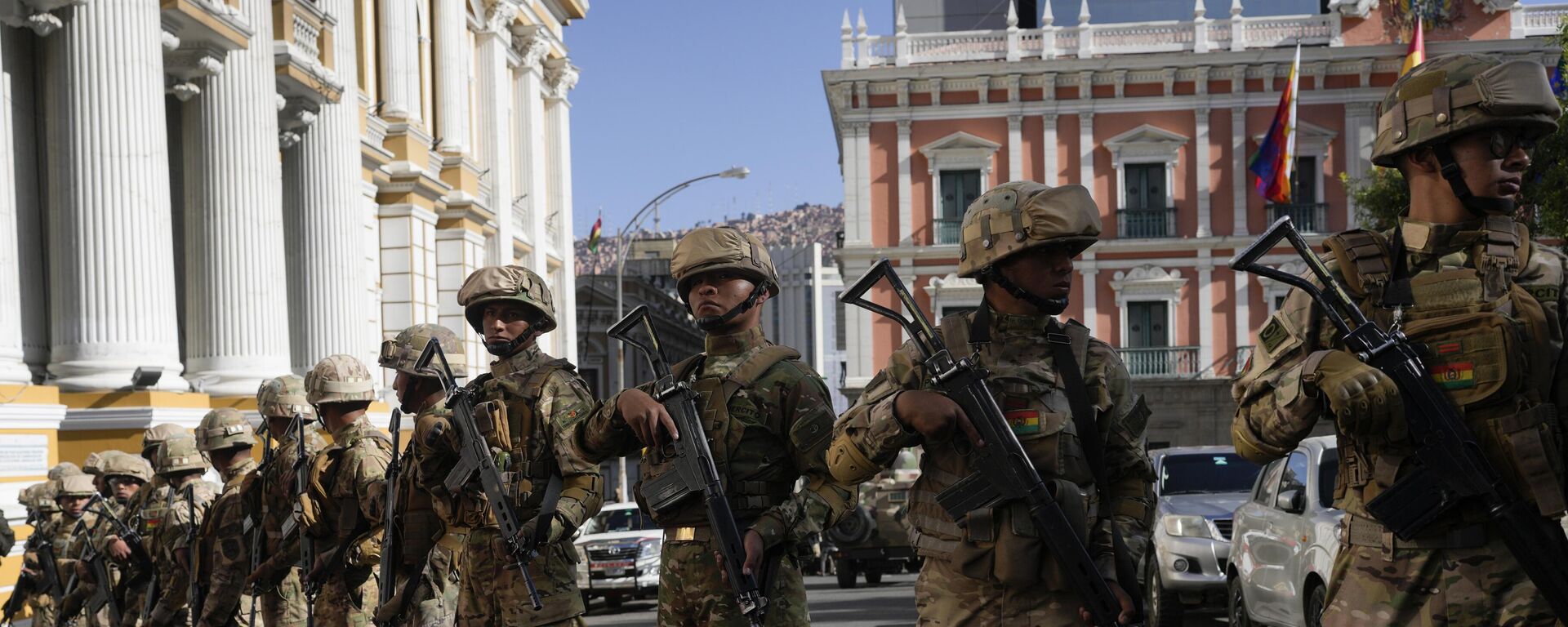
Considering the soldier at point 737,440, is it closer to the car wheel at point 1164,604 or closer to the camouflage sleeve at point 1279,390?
the camouflage sleeve at point 1279,390

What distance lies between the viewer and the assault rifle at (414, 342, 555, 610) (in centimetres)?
649

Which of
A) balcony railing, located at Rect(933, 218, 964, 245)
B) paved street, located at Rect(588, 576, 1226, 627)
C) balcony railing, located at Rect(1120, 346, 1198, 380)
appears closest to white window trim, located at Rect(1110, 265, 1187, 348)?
balcony railing, located at Rect(1120, 346, 1198, 380)

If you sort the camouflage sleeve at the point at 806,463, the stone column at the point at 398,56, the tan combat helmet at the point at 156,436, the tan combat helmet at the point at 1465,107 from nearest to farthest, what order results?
the tan combat helmet at the point at 1465,107, the camouflage sleeve at the point at 806,463, the tan combat helmet at the point at 156,436, the stone column at the point at 398,56

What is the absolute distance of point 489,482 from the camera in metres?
6.66


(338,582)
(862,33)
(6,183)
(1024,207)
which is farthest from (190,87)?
(862,33)

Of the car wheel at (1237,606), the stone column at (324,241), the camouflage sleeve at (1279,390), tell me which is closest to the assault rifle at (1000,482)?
the camouflage sleeve at (1279,390)

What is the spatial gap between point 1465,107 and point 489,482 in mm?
3897

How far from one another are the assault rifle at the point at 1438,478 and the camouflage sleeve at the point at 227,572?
659 centimetres

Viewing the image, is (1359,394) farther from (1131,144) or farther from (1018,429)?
(1131,144)

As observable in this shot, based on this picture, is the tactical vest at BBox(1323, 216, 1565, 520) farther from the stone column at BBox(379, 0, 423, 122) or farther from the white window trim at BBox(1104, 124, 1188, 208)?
the white window trim at BBox(1104, 124, 1188, 208)

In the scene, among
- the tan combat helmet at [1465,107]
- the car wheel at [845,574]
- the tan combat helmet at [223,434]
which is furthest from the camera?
the car wheel at [845,574]

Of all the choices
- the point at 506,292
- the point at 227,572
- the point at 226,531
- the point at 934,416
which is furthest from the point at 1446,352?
the point at 226,531

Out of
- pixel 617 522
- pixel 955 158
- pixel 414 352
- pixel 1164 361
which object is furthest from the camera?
pixel 1164 361

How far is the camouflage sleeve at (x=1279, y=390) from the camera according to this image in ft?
13.7
